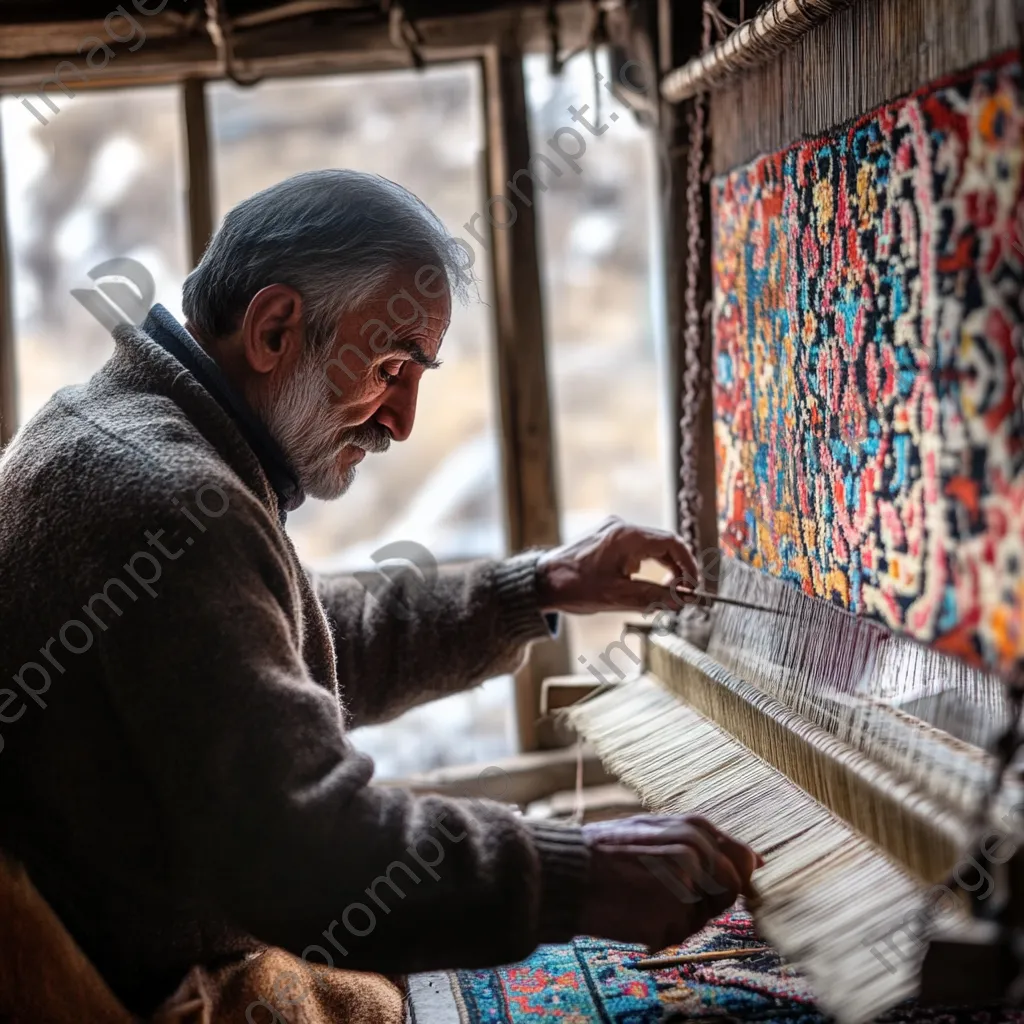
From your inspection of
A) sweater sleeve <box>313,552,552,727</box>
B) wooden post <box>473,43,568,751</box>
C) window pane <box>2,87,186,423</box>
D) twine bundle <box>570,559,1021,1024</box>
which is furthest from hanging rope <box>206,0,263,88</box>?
twine bundle <box>570,559,1021,1024</box>

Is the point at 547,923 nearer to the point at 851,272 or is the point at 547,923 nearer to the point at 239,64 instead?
the point at 851,272

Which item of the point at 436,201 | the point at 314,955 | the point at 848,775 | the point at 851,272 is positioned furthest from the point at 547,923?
the point at 436,201

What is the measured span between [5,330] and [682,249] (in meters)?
1.49

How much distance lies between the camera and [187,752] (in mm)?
1247

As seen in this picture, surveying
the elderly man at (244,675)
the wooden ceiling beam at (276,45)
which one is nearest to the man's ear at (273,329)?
the elderly man at (244,675)

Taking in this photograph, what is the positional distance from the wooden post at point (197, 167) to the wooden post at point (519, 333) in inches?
23.8

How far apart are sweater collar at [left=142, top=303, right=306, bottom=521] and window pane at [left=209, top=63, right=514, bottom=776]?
82 cm

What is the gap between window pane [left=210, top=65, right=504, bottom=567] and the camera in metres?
2.61

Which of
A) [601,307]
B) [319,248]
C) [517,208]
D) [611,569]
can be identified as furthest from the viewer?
[601,307]

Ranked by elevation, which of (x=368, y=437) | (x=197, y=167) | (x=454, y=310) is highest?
(x=197, y=167)

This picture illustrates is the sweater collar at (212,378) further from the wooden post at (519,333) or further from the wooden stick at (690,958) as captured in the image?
the wooden post at (519,333)

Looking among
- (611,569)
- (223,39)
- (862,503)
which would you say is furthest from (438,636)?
(223,39)

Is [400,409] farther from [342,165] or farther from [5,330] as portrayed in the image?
[5,330]

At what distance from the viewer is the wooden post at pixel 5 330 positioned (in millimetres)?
2570
